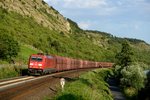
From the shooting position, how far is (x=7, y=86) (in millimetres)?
37438

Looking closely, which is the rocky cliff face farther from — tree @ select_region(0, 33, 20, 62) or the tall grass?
the tall grass

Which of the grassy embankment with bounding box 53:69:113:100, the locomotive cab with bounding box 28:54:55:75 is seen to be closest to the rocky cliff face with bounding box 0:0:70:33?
the locomotive cab with bounding box 28:54:55:75

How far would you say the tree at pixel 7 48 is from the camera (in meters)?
71.0

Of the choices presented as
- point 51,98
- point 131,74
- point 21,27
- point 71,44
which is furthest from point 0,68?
point 71,44

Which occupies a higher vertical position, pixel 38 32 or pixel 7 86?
pixel 38 32

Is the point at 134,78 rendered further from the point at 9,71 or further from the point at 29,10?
the point at 29,10

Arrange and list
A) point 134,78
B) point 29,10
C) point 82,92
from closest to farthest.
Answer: point 82,92
point 134,78
point 29,10

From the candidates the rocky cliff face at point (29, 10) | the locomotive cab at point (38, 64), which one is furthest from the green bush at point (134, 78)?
the rocky cliff face at point (29, 10)

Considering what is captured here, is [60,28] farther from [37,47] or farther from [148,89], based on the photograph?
[148,89]

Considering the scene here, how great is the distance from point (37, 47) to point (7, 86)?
278 feet

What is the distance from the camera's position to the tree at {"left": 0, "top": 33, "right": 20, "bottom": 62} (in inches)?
2795

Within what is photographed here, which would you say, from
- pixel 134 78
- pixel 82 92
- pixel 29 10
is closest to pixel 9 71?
pixel 82 92

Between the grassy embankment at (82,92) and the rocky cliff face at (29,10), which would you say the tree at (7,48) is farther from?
the rocky cliff face at (29,10)

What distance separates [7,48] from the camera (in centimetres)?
7162
